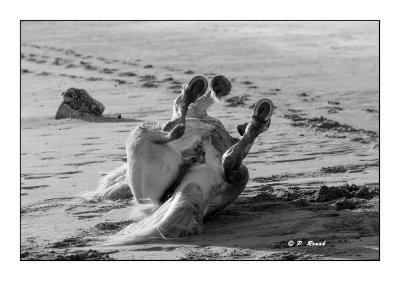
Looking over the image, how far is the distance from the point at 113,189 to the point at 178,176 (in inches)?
41.9

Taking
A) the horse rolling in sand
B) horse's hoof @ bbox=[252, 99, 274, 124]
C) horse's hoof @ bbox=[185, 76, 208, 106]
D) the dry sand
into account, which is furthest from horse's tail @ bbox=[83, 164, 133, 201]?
horse's hoof @ bbox=[252, 99, 274, 124]

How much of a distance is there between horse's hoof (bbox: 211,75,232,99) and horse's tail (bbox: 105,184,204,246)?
119cm

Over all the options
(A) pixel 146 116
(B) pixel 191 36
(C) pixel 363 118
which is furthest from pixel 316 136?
(B) pixel 191 36

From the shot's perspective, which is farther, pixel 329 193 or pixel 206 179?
pixel 329 193

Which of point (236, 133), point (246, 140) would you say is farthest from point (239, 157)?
point (236, 133)

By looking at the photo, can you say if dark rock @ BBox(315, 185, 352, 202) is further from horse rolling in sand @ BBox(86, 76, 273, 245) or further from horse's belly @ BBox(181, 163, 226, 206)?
horse's belly @ BBox(181, 163, 226, 206)

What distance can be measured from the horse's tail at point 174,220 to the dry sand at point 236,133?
3.2 inches

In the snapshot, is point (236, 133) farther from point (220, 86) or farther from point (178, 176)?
point (178, 176)

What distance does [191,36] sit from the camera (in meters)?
20.5

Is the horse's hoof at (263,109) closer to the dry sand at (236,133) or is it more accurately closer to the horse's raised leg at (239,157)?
the horse's raised leg at (239,157)

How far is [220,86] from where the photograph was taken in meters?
7.61

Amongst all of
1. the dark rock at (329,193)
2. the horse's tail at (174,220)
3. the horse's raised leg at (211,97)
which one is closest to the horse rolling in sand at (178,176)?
the horse's tail at (174,220)

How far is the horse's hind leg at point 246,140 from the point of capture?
684cm

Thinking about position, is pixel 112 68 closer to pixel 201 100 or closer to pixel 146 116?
pixel 146 116
